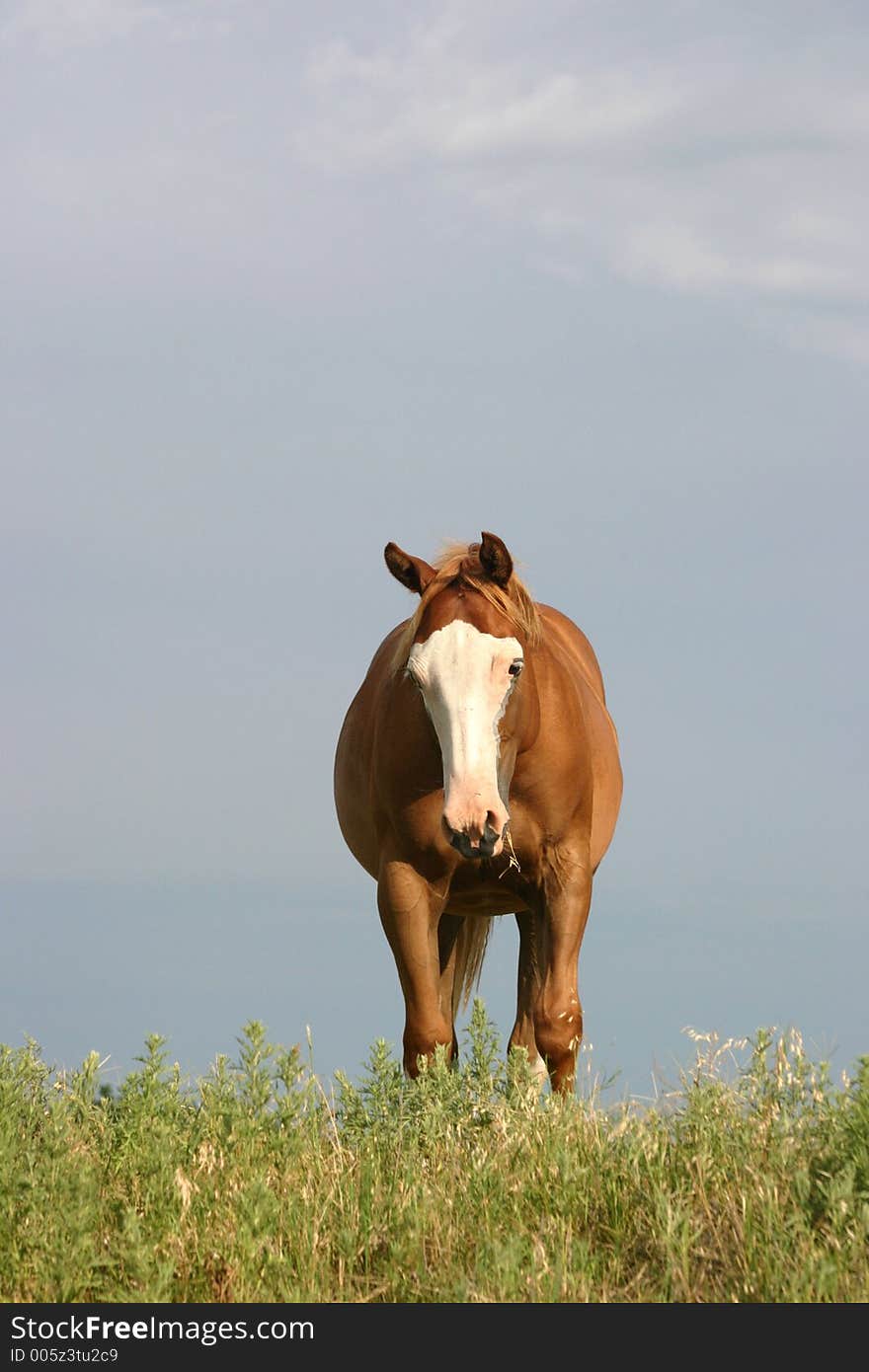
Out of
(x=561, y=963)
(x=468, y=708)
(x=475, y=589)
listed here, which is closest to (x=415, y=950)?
(x=561, y=963)

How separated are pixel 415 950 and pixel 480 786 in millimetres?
1292

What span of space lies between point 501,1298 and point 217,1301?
0.94 m

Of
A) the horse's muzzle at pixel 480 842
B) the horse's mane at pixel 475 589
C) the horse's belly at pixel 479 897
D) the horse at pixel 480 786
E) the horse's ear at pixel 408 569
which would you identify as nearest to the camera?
the horse's muzzle at pixel 480 842

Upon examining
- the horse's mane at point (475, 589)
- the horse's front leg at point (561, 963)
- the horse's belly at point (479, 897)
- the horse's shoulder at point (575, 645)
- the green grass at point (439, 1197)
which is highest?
the horse's shoulder at point (575, 645)

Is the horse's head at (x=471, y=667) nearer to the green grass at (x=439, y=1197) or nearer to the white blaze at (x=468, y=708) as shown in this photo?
the white blaze at (x=468, y=708)

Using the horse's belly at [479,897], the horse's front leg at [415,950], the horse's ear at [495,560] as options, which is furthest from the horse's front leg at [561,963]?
the horse's ear at [495,560]

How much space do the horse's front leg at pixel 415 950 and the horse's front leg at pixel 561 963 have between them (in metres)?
0.52

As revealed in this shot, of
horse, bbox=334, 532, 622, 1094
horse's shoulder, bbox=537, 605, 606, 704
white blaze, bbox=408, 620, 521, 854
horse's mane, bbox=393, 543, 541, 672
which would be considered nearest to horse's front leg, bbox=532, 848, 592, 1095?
horse, bbox=334, 532, 622, 1094

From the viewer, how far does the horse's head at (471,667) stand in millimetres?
6422

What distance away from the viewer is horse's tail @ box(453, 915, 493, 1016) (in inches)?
377

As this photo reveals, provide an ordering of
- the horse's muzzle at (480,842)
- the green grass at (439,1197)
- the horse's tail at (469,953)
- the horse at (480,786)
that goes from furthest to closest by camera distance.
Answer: the horse's tail at (469,953)
the horse at (480,786)
the horse's muzzle at (480,842)
the green grass at (439,1197)
